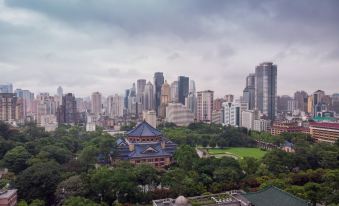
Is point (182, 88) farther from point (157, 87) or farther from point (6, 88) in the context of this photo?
point (6, 88)

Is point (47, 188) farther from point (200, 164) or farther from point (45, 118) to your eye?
point (45, 118)

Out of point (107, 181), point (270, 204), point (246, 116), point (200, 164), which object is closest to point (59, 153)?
point (107, 181)

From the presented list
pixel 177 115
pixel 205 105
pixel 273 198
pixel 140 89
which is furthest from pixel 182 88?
pixel 273 198

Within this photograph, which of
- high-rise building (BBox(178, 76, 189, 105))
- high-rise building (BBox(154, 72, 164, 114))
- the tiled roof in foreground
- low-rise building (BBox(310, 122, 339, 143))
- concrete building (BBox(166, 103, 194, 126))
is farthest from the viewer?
high-rise building (BBox(178, 76, 189, 105))

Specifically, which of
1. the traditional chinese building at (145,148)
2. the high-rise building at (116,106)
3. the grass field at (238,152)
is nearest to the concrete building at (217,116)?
the grass field at (238,152)

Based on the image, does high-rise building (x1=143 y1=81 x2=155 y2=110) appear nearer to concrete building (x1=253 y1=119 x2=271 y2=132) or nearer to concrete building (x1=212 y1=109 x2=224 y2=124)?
concrete building (x1=212 y1=109 x2=224 y2=124)

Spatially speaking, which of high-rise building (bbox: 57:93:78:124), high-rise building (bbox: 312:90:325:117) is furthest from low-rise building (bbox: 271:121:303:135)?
high-rise building (bbox: 57:93:78:124)
